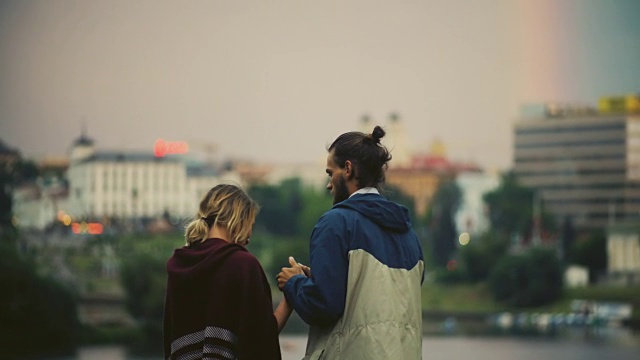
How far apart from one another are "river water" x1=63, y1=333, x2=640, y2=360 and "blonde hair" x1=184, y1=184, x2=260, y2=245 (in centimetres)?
2900

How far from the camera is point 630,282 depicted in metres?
66.3

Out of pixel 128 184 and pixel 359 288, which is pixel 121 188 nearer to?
pixel 128 184

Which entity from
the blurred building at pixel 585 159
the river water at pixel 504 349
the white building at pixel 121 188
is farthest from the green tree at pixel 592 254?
the river water at pixel 504 349

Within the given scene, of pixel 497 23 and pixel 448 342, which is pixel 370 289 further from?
pixel 497 23

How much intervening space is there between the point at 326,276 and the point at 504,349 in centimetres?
3502

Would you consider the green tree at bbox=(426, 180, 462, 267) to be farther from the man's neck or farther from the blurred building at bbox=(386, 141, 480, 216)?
the man's neck

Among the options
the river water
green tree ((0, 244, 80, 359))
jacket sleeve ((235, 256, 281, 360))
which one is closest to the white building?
→ green tree ((0, 244, 80, 359))

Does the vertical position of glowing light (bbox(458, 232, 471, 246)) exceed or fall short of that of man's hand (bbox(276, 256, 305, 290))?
it falls short

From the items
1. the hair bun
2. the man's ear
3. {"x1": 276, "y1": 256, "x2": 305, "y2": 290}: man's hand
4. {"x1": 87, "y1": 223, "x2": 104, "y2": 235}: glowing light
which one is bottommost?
{"x1": 87, "y1": 223, "x2": 104, "y2": 235}: glowing light

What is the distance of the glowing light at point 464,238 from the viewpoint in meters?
71.2

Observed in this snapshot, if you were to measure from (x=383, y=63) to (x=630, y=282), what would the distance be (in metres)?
29.9

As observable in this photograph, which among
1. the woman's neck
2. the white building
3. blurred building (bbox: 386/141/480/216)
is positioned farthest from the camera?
blurred building (bbox: 386/141/480/216)

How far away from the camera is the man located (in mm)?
3840

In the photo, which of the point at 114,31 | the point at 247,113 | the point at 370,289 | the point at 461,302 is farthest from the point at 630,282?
the point at 370,289
